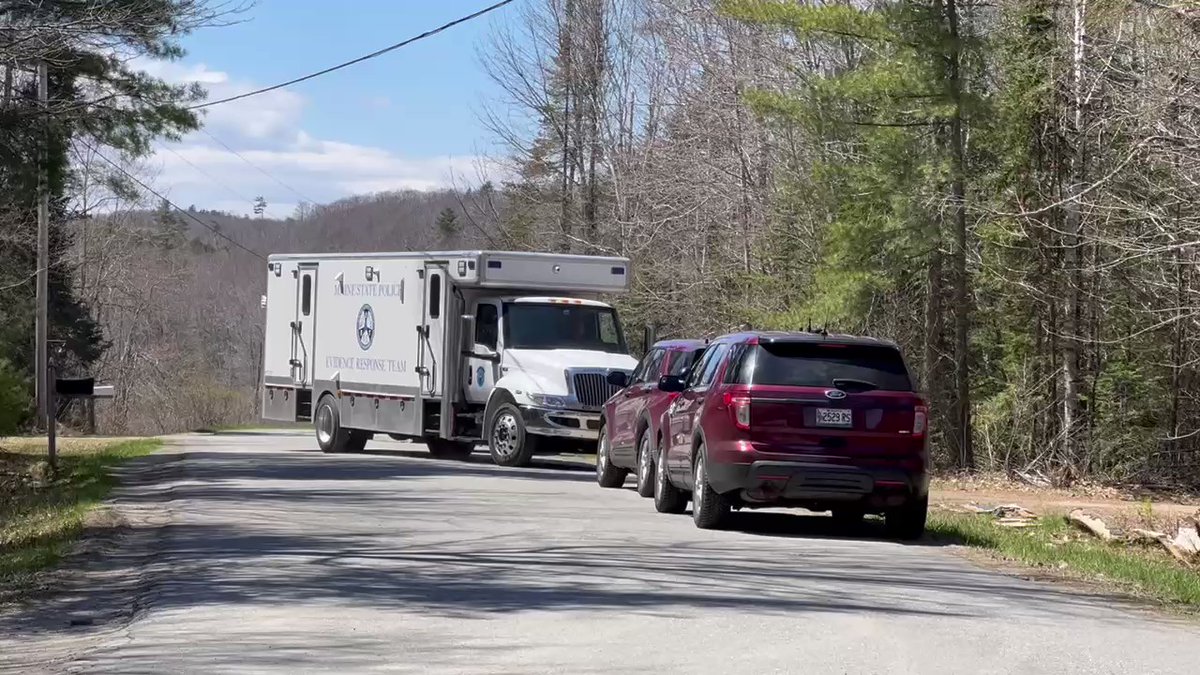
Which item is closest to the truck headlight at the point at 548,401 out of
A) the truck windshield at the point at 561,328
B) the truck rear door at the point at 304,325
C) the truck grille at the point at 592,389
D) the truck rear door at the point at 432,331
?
the truck grille at the point at 592,389

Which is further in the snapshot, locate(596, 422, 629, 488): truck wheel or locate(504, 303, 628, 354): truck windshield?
locate(504, 303, 628, 354): truck windshield

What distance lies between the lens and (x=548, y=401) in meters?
24.7

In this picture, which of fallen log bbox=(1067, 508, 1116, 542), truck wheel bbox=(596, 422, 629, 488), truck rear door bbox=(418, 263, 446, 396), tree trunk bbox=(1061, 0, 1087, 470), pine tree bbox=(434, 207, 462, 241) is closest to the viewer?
fallen log bbox=(1067, 508, 1116, 542)

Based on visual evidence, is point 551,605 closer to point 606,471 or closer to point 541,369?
point 606,471

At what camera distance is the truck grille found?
24781 millimetres

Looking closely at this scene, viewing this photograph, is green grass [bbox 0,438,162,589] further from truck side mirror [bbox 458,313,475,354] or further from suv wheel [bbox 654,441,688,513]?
suv wheel [bbox 654,441,688,513]

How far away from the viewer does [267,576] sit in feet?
38.4

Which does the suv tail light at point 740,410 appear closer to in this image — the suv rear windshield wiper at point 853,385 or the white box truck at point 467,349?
the suv rear windshield wiper at point 853,385

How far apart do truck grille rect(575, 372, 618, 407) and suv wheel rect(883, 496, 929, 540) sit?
30.8 ft

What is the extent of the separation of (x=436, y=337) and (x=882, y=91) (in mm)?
7742

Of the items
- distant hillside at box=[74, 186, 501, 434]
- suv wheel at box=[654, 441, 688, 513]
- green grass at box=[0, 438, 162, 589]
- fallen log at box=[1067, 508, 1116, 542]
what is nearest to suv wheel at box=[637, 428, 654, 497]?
suv wheel at box=[654, 441, 688, 513]

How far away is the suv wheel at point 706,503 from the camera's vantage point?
15492 millimetres

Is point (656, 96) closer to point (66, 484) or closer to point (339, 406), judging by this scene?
point (339, 406)

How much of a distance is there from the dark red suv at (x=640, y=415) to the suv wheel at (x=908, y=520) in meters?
3.42
